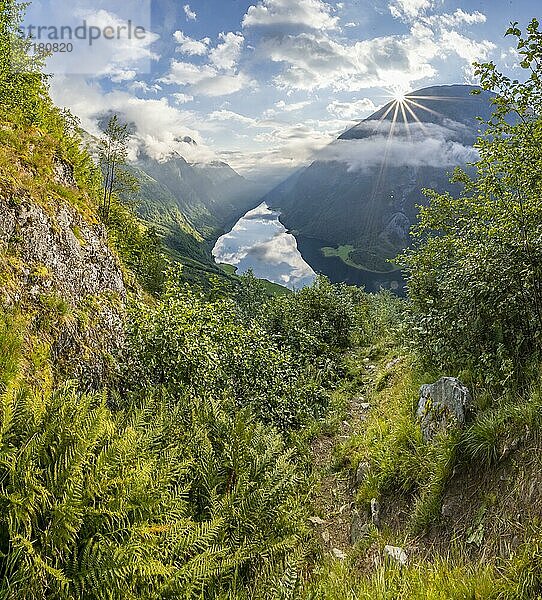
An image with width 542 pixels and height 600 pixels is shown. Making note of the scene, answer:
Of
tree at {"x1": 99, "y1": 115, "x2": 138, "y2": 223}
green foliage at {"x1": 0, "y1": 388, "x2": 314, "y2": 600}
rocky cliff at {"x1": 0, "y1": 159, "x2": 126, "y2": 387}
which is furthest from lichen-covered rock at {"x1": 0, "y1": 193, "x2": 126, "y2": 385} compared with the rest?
tree at {"x1": 99, "y1": 115, "x2": 138, "y2": 223}

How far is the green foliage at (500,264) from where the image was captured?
6.40 m

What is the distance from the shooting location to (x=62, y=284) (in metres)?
10.5

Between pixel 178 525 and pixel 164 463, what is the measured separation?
0.67 m

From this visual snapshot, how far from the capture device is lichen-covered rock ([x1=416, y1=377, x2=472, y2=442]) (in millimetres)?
6426

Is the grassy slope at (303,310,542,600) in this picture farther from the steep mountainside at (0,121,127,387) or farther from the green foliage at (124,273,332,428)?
the steep mountainside at (0,121,127,387)

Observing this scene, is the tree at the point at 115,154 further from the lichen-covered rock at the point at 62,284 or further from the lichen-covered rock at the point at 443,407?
the lichen-covered rock at the point at 443,407

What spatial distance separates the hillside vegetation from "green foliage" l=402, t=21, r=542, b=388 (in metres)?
0.04

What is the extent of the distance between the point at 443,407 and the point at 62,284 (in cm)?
922

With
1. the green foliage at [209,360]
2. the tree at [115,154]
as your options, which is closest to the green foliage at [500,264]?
the green foliage at [209,360]

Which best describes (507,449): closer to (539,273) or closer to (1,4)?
(539,273)

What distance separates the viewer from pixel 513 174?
23.3ft

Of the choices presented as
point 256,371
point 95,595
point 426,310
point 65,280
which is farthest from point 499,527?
point 65,280

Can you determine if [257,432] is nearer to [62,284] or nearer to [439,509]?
[439,509]

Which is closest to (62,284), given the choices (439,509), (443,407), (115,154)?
(443,407)
